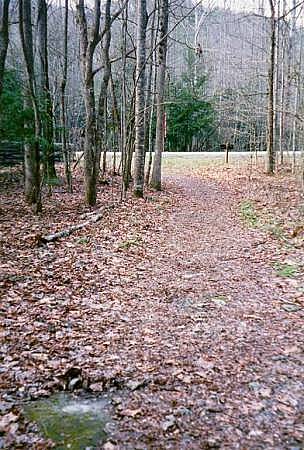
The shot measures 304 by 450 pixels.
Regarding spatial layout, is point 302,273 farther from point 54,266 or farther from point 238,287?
point 54,266

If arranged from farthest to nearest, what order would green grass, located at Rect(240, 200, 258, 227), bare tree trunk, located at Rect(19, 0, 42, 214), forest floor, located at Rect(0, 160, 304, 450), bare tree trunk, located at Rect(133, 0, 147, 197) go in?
bare tree trunk, located at Rect(133, 0, 147, 197) → green grass, located at Rect(240, 200, 258, 227) → bare tree trunk, located at Rect(19, 0, 42, 214) → forest floor, located at Rect(0, 160, 304, 450)

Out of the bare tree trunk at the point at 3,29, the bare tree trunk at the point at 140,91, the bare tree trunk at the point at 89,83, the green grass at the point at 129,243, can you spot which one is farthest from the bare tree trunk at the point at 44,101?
the green grass at the point at 129,243

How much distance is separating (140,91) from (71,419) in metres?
10.9

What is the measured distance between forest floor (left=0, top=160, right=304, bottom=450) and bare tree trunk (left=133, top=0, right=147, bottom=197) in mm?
3125

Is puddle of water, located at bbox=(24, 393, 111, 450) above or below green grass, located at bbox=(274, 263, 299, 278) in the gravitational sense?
below

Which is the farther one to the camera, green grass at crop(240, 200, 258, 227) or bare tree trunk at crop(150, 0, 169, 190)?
bare tree trunk at crop(150, 0, 169, 190)

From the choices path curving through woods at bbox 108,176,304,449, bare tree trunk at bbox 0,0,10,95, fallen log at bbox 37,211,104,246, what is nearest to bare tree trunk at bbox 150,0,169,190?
fallen log at bbox 37,211,104,246

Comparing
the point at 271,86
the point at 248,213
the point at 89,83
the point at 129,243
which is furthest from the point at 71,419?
the point at 271,86

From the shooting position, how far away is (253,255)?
7887 mm

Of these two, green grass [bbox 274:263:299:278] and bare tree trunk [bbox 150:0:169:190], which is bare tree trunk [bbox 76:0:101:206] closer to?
bare tree trunk [bbox 150:0:169:190]

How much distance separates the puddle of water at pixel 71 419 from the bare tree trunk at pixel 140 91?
391 inches

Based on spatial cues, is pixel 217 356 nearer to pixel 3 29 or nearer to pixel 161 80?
pixel 3 29

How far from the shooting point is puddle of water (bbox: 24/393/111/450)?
120 inches

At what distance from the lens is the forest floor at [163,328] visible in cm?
324
